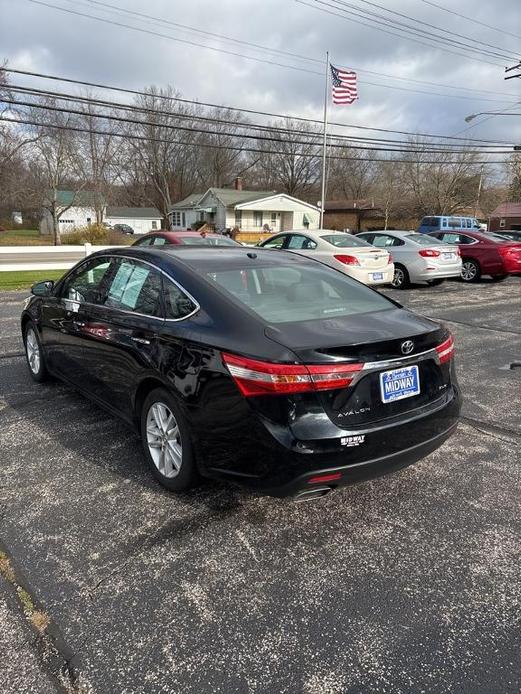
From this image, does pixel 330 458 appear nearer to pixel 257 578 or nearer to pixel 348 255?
pixel 257 578

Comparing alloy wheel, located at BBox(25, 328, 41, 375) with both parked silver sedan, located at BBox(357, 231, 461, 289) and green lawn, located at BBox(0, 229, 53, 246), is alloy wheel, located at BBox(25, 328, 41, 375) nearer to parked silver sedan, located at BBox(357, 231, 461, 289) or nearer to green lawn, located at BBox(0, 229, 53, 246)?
parked silver sedan, located at BBox(357, 231, 461, 289)

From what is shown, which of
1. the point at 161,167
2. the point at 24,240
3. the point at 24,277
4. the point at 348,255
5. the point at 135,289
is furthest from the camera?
the point at 161,167

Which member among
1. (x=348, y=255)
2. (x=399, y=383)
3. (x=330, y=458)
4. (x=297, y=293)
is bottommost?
(x=330, y=458)

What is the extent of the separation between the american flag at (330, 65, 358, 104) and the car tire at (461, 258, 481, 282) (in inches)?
432

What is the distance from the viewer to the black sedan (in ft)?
8.02

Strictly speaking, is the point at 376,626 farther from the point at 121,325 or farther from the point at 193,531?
the point at 121,325

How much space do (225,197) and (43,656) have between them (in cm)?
5268

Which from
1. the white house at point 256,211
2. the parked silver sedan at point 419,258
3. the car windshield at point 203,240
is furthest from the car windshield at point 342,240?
the white house at point 256,211

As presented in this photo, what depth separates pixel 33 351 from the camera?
208 inches

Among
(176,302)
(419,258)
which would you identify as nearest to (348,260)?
(419,258)

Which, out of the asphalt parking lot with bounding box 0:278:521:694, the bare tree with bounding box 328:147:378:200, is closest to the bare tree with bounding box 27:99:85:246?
the asphalt parking lot with bounding box 0:278:521:694

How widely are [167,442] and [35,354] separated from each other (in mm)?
2806

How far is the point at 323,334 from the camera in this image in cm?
263

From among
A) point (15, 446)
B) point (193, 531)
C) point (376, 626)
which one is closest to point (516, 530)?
point (376, 626)
